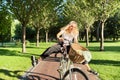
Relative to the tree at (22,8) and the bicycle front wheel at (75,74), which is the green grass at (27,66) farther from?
the tree at (22,8)

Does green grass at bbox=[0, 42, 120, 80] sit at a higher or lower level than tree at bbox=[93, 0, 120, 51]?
lower

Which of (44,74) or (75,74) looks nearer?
(75,74)

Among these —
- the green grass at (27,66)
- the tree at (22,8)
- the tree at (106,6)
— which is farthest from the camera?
the tree at (106,6)

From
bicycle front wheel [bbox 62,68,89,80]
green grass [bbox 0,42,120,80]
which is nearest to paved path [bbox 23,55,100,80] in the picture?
green grass [bbox 0,42,120,80]

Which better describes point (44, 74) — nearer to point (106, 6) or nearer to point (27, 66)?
point (27, 66)

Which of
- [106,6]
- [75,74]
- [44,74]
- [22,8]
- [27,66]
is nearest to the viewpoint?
[75,74]

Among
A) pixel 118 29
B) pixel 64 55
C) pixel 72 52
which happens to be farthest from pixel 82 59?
pixel 118 29

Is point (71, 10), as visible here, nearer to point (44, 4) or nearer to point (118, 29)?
point (44, 4)

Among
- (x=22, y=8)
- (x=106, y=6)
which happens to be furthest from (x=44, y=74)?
(x=106, y=6)

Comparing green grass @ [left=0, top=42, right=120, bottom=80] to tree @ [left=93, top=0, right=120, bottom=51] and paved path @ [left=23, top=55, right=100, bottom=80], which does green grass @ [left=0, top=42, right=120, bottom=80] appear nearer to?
paved path @ [left=23, top=55, right=100, bottom=80]

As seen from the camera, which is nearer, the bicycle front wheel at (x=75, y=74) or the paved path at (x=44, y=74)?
the bicycle front wheel at (x=75, y=74)

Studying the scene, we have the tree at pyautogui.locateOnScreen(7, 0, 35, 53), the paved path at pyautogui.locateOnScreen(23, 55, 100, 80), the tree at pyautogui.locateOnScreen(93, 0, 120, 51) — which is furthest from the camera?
the tree at pyautogui.locateOnScreen(93, 0, 120, 51)

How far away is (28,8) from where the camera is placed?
34031mm

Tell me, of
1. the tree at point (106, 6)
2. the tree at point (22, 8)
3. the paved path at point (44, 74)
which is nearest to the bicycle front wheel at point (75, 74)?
the paved path at point (44, 74)
